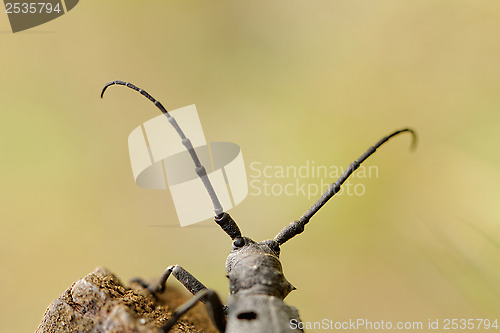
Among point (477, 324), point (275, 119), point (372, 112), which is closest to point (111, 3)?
point (275, 119)

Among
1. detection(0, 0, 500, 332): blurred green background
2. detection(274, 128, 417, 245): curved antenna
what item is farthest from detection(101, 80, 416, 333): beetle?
detection(0, 0, 500, 332): blurred green background

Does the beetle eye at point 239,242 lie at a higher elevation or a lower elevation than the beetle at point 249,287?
higher

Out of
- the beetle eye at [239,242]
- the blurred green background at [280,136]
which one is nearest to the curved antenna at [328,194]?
the beetle eye at [239,242]

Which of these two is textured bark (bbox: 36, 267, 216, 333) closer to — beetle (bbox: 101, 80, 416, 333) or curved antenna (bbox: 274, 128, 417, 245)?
beetle (bbox: 101, 80, 416, 333)

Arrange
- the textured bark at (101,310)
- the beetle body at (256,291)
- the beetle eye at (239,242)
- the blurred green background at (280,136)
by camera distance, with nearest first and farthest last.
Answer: the textured bark at (101,310) → the beetle body at (256,291) → the beetle eye at (239,242) → the blurred green background at (280,136)

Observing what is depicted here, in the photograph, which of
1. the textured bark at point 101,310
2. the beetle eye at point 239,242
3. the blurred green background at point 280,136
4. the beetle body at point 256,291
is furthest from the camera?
the blurred green background at point 280,136

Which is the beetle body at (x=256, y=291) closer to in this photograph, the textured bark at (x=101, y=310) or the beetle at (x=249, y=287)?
the beetle at (x=249, y=287)

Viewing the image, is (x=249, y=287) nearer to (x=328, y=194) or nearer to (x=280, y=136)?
(x=328, y=194)
